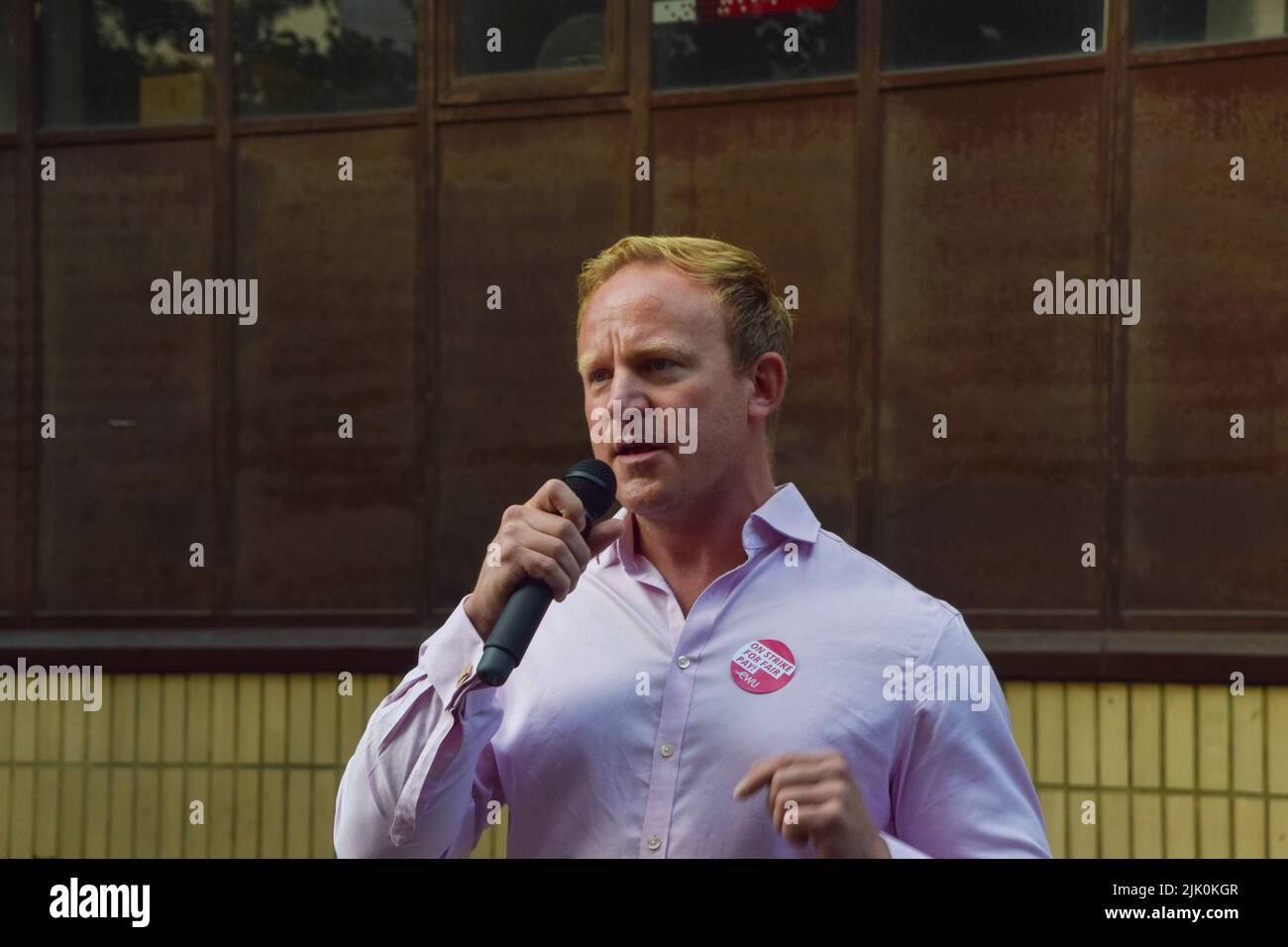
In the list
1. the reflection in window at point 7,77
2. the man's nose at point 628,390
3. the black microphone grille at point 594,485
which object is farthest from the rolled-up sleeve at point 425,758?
the reflection in window at point 7,77

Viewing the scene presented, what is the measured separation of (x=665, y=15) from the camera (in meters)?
6.96

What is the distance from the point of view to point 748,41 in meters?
6.88

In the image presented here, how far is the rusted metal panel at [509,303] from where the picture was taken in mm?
7051

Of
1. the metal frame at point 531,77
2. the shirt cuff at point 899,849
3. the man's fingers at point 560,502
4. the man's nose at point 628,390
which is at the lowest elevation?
the shirt cuff at point 899,849

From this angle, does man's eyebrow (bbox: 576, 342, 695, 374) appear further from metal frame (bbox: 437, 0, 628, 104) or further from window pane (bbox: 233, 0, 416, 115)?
window pane (bbox: 233, 0, 416, 115)

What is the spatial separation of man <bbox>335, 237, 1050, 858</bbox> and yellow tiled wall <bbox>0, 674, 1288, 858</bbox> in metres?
4.04

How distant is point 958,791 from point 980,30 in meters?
4.89

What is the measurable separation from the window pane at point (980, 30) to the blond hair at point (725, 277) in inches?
169

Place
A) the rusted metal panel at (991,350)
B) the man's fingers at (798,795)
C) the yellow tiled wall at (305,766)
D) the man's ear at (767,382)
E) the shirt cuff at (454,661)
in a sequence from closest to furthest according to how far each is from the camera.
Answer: the man's fingers at (798,795), the shirt cuff at (454,661), the man's ear at (767,382), the yellow tiled wall at (305,766), the rusted metal panel at (991,350)

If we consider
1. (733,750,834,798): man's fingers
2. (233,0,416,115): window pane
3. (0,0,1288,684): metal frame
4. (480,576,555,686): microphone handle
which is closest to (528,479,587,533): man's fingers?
(480,576,555,686): microphone handle

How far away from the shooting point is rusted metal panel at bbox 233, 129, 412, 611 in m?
7.25

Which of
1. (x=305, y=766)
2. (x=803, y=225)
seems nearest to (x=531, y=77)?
(x=803, y=225)

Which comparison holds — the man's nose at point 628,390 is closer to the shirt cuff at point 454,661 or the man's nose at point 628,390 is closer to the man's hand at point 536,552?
the man's hand at point 536,552
